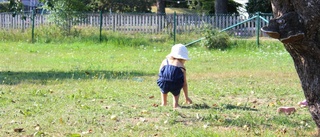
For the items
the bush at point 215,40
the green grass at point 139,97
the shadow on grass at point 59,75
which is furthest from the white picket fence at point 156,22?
the shadow on grass at point 59,75

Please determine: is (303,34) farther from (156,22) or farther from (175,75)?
(156,22)

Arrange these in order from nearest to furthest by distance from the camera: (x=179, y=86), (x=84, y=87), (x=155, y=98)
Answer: (x=179, y=86) → (x=155, y=98) → (x=84, y=87)

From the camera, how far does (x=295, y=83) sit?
12.2 meters

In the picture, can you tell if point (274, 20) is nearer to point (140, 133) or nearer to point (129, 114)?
point (140, 133)

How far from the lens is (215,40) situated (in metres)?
22.8

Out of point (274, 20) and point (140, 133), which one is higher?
point (274, 20)

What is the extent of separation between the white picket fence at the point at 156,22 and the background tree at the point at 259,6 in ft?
26.8

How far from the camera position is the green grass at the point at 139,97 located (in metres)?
7.05

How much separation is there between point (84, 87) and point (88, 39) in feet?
46.3

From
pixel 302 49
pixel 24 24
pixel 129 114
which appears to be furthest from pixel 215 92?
pixel 24 24

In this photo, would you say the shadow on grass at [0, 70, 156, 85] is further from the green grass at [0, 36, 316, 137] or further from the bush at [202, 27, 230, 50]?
the bush at [202, 27, 230, 50]

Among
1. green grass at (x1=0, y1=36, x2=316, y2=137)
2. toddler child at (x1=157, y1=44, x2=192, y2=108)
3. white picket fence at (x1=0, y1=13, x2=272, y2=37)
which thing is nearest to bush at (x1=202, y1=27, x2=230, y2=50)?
green grass at (x1=0, y1=36, x2=316, y2=137)

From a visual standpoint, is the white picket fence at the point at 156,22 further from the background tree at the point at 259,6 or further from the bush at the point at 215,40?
the background tree at the point at 259,6

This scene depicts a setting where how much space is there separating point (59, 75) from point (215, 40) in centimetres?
1005
